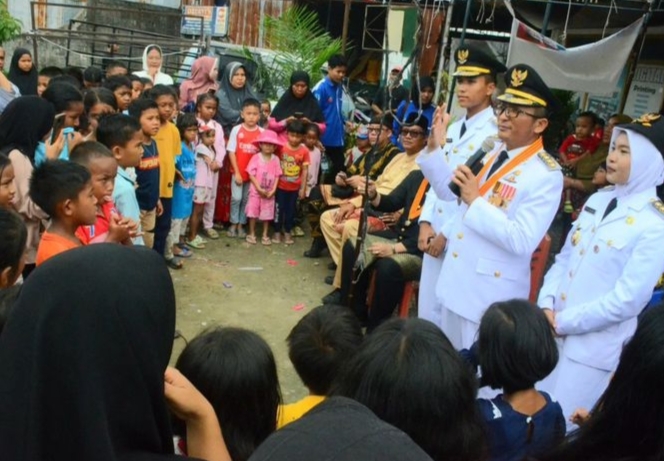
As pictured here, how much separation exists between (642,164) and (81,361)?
2.46 metres

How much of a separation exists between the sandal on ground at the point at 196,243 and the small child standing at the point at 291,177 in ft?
2.50

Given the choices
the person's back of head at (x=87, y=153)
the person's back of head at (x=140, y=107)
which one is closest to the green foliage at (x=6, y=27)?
the person's back of head at (x=140, y=107)

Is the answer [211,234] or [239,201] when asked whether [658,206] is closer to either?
[239,201]

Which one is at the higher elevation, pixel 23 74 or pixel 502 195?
pixel 23 74

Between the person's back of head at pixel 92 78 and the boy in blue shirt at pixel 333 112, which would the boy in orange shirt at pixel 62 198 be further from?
the boy in blue shirt at pixel 333 112

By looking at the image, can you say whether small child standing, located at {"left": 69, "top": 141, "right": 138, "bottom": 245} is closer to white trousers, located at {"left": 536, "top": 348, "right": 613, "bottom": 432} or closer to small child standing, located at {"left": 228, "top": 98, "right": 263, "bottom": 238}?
white trousers, located at {"left": 536, "top": 348, "right": 613, "bottom": 432}

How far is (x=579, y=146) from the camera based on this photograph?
728 centimetres

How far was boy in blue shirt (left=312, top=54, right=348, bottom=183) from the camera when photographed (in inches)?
301

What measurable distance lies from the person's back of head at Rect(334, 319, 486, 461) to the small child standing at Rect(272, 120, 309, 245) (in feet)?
16.5

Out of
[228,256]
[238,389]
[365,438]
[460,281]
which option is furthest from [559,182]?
[228,256]

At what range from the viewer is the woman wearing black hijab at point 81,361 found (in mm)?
1215

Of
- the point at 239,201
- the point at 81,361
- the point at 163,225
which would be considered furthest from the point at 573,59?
the point at 81,361

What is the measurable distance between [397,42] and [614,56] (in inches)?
141

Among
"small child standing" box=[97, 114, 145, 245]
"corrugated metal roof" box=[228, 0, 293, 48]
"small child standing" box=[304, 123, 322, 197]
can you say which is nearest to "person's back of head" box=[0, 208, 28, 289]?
"small child standing" box=[97, 114, 145, 245]
